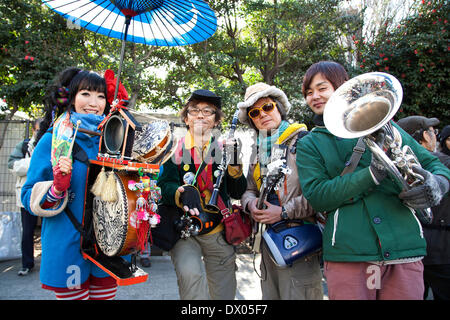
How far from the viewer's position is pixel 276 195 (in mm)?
2420

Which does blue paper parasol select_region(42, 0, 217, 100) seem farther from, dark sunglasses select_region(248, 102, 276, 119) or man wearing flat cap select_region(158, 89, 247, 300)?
dark sunglasses select_region(248, 102, 276, 119)

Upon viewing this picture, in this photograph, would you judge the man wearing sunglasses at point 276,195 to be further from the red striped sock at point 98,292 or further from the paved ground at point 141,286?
the paved ground at point 141,286

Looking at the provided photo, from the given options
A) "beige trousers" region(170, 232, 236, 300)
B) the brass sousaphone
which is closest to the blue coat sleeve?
"beige trousers" region(170, 232, 236, 300)

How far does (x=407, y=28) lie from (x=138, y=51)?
6.52m

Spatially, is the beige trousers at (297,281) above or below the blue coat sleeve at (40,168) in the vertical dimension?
below

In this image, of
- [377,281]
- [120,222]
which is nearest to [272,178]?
[377,281]

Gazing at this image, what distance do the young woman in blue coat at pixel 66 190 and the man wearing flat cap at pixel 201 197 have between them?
23.3 inches

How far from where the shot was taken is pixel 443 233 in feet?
9.20

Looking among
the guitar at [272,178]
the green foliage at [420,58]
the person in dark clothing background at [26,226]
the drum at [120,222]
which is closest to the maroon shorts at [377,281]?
the guitar at [272,178]

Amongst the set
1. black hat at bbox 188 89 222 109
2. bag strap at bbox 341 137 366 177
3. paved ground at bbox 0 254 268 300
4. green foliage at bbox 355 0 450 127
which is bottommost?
paved ground at bbox 0 254 268 300

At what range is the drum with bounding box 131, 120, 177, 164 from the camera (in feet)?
6.02

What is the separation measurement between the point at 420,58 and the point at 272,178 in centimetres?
659

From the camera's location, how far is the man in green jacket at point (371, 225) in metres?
1.66

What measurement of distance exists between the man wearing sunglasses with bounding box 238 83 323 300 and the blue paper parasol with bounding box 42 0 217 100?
2.43ft
